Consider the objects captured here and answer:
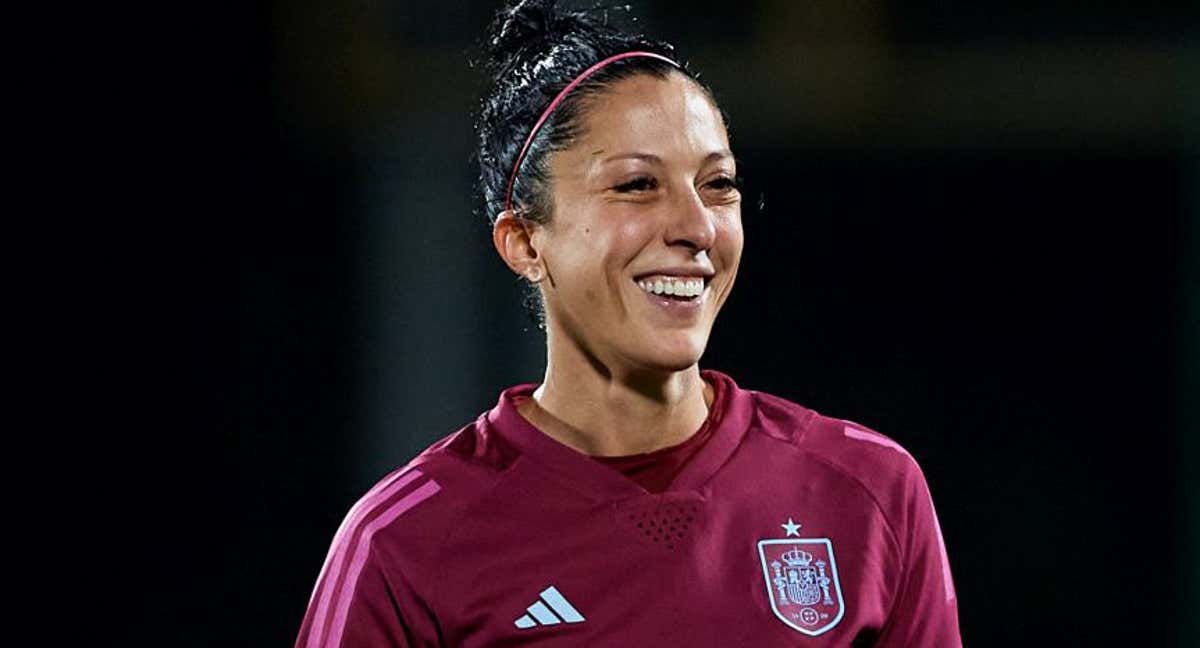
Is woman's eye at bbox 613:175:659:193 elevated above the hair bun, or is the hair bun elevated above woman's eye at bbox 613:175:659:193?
the hair bun

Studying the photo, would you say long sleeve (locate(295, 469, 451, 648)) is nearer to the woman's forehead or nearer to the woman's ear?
the woman's ear

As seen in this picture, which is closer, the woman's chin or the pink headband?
the woman's chin

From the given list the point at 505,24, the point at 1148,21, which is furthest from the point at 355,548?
the point at 1148,21

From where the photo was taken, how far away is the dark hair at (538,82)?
1986mm

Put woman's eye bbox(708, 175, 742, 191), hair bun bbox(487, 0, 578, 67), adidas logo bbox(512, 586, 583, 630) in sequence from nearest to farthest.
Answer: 1. adidas logo bbox(512, 586, 583, 630)
2. woman's eye bbox(708, 175, 742, 191)
3. hair bun bbox(487, 0, 578, 67)

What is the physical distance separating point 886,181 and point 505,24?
1.61m

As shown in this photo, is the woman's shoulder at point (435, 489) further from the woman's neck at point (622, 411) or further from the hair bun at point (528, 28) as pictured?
the hair bun at point (528, 28)

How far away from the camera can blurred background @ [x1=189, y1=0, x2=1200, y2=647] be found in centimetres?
351

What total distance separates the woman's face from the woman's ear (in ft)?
0.13

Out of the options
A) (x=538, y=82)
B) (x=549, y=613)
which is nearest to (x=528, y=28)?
(x=538, y=82)

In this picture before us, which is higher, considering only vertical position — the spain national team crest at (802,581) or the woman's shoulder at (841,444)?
the woman's shoulder at (841,444)

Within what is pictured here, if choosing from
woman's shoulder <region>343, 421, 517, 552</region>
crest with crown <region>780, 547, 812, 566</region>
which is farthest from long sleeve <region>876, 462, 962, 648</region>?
woman's shoulder <region>343, 421, 517, 552</region>

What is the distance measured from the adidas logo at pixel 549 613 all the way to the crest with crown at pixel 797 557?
0.79 feet

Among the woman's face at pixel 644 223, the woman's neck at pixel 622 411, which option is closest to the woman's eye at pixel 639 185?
the woman's face at pixel 644 223
